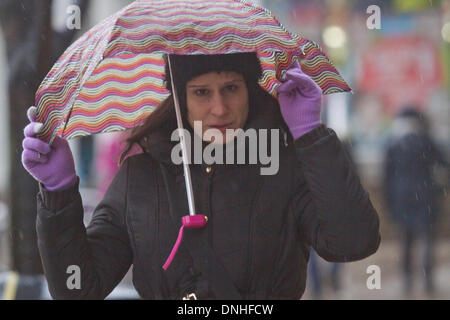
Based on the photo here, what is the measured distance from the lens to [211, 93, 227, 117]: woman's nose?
2734mm

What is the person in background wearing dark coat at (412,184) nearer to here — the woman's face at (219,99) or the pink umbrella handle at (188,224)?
the woman's face at (219,99)

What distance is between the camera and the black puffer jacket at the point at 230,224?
2627 mm

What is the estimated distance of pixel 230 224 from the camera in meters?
2.75

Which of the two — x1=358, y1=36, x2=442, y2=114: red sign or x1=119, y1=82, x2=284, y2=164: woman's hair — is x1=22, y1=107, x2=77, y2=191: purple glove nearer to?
x1=119, y1=82, x2=284, y2=164: woman's hair

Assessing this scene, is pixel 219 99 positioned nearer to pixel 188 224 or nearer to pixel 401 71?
pixel 188 224

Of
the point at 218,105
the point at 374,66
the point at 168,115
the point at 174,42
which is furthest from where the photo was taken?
the point at 374,66

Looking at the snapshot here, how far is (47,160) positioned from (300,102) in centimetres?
85

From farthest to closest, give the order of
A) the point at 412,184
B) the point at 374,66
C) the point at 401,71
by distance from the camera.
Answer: the point at 374,66
the point at 401,71
the point at 412,184

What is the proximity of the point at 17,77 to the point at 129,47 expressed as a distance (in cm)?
187

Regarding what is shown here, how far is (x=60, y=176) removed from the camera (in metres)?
2.69

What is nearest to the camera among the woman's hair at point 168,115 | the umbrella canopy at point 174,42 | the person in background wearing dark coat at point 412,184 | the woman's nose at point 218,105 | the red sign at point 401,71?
the umbrella canopy at point 174,42

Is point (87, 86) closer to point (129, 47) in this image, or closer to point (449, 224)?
point (129, 47)

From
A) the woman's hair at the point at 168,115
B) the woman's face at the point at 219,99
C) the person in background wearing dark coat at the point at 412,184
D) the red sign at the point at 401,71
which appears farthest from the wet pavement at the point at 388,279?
the woman's face at the point at 219,99

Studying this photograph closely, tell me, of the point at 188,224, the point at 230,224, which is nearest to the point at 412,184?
the point at 230,224
